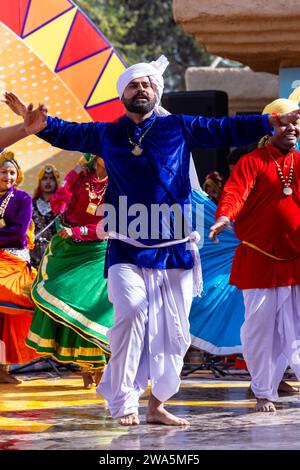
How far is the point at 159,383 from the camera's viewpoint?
7.07 metres

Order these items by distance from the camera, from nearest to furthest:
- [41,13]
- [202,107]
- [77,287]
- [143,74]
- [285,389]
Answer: [143,74] → [285,389] → [77,287] → [41,13] → [202,107]

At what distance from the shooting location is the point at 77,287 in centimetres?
930

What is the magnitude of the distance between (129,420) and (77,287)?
95.7 inches

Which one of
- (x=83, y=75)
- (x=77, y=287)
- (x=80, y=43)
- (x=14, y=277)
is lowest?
(x=77, y=287)

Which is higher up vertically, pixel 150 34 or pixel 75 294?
pixel 150 34

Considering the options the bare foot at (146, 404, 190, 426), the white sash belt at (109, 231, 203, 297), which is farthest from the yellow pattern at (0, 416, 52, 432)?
the white sash belt at (109, 231, 203, 297)

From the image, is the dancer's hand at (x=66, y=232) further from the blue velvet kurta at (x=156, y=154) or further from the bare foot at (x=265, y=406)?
the bare foot at (x=265, y=406)

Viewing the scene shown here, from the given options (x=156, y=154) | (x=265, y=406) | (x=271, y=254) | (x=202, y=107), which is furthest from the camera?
(x=202, y=107)

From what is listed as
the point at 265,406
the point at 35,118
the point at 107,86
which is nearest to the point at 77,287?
the point at 265,406

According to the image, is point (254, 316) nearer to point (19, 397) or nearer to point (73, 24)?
point (19, 397)

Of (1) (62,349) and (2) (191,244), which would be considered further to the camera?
(1) (62,349)

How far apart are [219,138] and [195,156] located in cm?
676

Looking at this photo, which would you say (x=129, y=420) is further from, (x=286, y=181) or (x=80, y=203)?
(x=80, y=203)

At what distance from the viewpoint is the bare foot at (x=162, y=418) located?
7.01 metres
